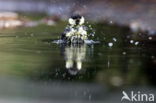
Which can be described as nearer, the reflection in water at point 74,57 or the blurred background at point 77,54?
the blurred background at point 77,54

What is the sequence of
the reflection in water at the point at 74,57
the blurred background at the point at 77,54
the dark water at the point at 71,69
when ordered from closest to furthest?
the dark water at the point at 71,69 → the blurred background at the point at 77,54 → the reflection in water at the point at 74,57

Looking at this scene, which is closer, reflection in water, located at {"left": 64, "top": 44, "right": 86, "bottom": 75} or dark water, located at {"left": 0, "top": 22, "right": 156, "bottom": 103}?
dark water, located at {"left": 0, "top": 22, "right": 156, "bottom": 103}

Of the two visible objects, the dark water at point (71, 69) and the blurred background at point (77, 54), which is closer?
the dark water at point (71, 69)

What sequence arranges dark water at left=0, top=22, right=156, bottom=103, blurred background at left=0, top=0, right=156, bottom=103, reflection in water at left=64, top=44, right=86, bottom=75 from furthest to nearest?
reflection in water at left=64, top=44, right=86, bottom=75 → blurred background at left=0, top=0, right=156, bottom=103 → dark water at left=0, top=22, right=156, bottom=103

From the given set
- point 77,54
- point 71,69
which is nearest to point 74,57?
point 77,54

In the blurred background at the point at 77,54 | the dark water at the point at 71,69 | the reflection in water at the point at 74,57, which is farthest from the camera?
the reflection in water at the point at 74,57

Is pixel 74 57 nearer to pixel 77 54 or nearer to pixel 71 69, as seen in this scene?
pixel 77 54
